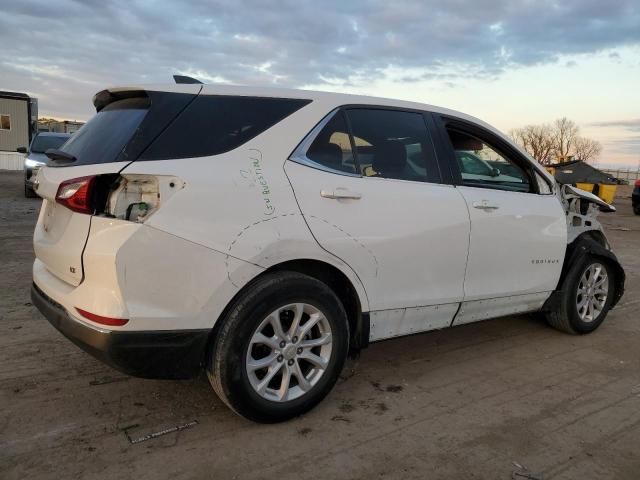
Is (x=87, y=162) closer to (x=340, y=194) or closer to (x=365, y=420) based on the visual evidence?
(x=340, y=194)

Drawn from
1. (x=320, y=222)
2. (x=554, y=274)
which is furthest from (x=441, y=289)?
(x=554, y=274)

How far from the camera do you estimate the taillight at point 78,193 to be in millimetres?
2611

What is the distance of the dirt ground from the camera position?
2.66 m

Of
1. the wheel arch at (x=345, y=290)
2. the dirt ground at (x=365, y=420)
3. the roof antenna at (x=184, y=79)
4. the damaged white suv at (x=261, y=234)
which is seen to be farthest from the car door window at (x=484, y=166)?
the roof antenna at (x=184, y=79)

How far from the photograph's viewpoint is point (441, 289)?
362 centimetres

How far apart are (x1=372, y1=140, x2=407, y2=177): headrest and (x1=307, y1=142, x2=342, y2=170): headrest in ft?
0.89

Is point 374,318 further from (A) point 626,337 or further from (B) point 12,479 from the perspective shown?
(A) point 626,337

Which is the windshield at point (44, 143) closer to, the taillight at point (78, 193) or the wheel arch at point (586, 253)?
the taillight at point (78, 193)

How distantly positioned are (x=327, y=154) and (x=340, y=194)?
26 cm

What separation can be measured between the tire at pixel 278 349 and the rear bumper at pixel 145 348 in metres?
0.13

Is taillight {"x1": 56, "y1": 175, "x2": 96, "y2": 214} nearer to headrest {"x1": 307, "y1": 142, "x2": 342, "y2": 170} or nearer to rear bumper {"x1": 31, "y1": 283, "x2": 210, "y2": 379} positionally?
rear bumper {"x1": 31, "y1": 283, "x2": 210, "y2": 379}

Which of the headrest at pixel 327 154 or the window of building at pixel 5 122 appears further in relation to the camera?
the window of building at pixel 5 122

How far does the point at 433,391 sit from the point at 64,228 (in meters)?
2.43

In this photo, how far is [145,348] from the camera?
8.48 feet
